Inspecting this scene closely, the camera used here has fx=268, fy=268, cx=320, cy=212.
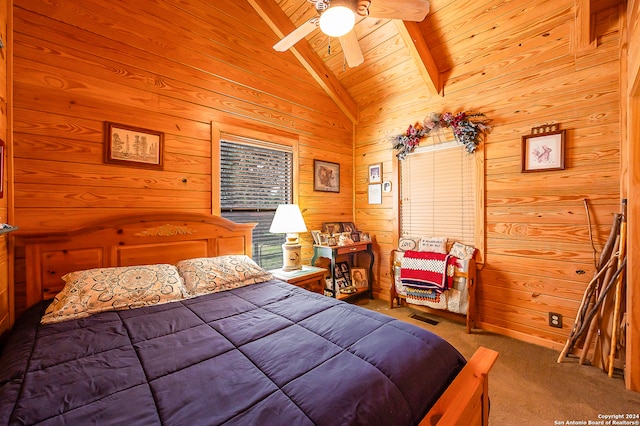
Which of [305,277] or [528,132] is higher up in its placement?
[528,132]

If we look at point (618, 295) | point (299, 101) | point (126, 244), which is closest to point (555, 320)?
point (618, 295)

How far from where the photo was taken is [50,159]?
1896mm

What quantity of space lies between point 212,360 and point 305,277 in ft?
5.38

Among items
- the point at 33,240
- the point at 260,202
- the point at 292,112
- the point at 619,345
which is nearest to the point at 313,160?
the point at 292,112

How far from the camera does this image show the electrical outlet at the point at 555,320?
2.41m

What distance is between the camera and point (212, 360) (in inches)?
42.2

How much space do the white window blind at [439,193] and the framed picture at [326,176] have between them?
89cm

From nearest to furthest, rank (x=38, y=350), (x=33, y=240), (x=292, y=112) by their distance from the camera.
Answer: (x=38, y=350)
(x=33, y=240)
(x=292, y=112)

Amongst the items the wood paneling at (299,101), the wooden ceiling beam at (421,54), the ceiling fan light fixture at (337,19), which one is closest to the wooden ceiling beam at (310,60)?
the wood paneling at (299,101)

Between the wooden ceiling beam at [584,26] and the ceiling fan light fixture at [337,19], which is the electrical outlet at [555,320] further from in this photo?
the ceiling fan light fixture at [337,19]

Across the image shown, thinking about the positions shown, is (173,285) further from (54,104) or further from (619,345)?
(619,345)

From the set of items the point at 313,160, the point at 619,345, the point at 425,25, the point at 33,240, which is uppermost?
the point at 425,25

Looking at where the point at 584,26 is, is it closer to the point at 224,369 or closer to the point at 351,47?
the point at 351,47

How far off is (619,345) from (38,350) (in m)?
3.61
